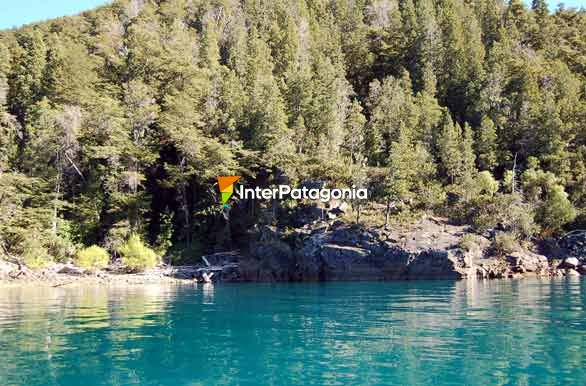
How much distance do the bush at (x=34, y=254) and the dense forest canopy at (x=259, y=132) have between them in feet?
0.59

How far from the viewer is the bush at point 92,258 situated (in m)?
46.7

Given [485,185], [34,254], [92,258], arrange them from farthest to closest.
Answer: [485,185] < [92,258] < [34,254]

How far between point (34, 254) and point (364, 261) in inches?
1110

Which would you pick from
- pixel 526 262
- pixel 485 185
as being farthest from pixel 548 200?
pixel 526 262

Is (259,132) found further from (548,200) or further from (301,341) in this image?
(301,341)

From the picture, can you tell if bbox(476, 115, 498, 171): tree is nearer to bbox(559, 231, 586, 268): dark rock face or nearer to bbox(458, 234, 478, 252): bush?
bbox(559, 231, 586, 268): dark rock face

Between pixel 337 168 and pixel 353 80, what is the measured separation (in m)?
→ 29.5

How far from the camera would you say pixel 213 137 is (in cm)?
5766

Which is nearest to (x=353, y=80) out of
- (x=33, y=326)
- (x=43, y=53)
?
(x=43, y=53)

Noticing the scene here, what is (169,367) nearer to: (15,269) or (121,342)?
(121,342)

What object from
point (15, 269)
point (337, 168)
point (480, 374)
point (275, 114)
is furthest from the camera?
point (275, 114)

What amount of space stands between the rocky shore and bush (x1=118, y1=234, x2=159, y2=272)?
100 centimetres

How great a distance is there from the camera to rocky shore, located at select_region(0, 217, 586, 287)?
138 ft

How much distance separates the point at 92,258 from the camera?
1847 inches
